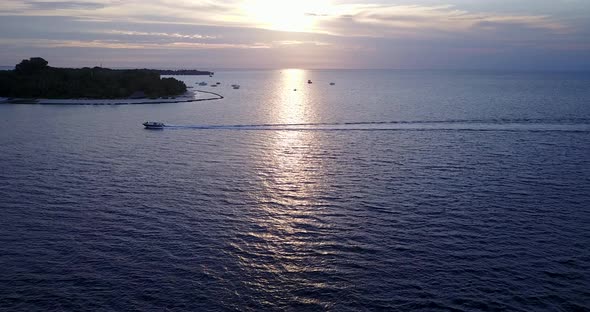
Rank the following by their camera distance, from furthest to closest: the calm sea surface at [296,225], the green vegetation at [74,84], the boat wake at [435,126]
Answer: the green vegetation at [74,84] < the boat wake at [435,126] < the calm sea surface at [296,225]

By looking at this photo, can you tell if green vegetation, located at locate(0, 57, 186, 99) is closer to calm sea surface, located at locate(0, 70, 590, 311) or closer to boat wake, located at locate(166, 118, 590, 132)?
boat wake, located at locate(166, 118, 590, 132)

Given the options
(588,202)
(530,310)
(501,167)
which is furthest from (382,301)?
(501,167)

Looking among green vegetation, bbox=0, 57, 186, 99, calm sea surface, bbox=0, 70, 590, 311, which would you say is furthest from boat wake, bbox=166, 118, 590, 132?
green vegetation, bbox=0, 57, 186, 99

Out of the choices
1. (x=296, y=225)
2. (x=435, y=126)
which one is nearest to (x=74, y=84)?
(x=435, y=126)

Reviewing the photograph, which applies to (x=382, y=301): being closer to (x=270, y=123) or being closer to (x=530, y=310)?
(x=530, y=310)

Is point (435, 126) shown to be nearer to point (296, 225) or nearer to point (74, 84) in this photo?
point (296, 225)

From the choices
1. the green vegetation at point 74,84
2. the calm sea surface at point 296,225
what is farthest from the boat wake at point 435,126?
the green vegetation at point 74,84

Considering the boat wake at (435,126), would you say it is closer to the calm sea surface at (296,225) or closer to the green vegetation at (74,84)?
the calm sea surface at (296,225)
